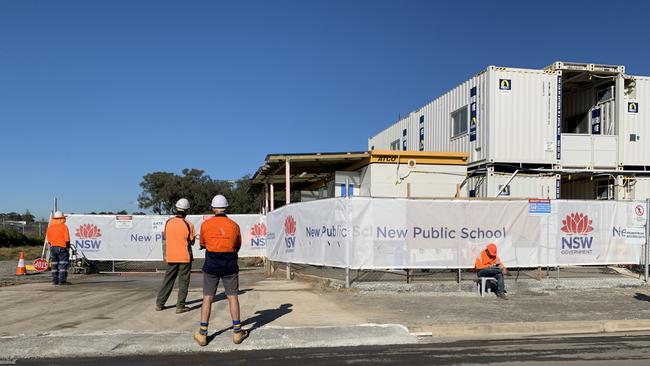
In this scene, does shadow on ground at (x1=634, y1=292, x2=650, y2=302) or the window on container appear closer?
shadow on ground at (x1=634, y1=292, x2=650, y2=302)

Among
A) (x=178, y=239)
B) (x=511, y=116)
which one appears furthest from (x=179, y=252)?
(x=511, y=116)

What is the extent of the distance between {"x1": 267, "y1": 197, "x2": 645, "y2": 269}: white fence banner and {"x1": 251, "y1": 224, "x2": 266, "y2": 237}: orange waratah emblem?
5.91 metres

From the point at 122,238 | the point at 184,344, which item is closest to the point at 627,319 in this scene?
the point at 184,344

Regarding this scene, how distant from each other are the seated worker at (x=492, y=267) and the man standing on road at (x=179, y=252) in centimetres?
597

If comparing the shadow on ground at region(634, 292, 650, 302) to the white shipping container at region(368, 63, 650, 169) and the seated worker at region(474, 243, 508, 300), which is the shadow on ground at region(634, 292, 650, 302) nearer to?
the seated worker at region(474, 243, 508, 300)

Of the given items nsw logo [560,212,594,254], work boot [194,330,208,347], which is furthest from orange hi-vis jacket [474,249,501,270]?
work boot [194,330,208,347]

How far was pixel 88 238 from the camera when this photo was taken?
1836 centimetres

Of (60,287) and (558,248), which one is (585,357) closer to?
(558,248)

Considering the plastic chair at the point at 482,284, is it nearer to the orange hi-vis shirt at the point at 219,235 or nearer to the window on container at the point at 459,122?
the orange hi-vis shirt at the point at 219,235

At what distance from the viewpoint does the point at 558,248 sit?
41.0 ft

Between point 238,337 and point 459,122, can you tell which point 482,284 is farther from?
Result: point 459,122

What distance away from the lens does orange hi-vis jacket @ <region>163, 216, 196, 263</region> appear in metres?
9.09

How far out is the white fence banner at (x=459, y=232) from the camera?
11.7 meters

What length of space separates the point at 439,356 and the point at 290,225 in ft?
25.4
